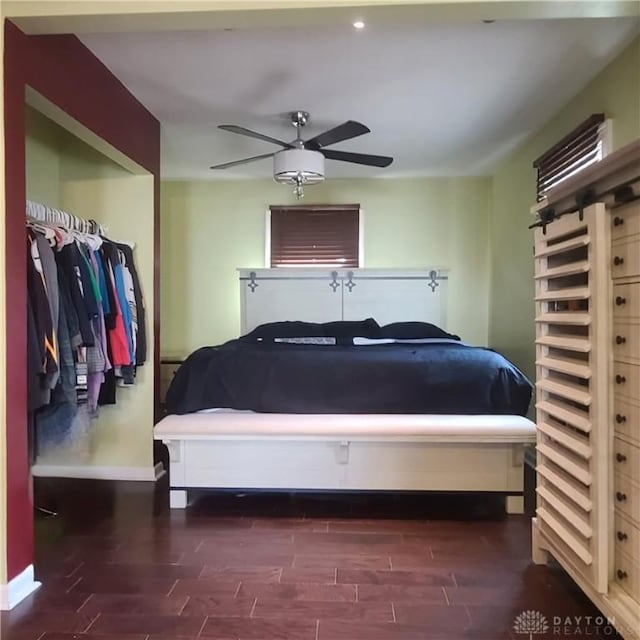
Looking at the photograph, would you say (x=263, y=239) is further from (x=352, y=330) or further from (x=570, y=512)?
(x=570, y=512)

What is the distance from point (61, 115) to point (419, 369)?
7.78 feet

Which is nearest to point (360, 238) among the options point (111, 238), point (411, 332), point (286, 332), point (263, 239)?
point (263, 239)

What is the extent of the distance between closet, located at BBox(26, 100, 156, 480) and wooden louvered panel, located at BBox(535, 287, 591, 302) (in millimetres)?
2550

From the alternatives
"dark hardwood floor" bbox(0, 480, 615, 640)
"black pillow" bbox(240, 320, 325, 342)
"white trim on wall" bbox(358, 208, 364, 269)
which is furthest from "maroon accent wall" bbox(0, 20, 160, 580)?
"white trim on wall" bbox(358, 208, 364, 269)

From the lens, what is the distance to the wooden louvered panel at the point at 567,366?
196 centimetres

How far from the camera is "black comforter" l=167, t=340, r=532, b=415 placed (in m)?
3.37

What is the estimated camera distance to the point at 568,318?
2088 mm

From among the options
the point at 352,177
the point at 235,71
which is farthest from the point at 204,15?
the point at 352,177

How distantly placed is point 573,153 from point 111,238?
10.0 ft

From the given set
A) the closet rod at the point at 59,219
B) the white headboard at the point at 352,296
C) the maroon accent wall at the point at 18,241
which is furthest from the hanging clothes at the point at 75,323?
the white headboard at the point at 352,296

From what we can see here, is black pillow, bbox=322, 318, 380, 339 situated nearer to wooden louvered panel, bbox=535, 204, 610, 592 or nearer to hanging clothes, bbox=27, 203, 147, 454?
hanging clothes, bbox=27, 203, 147, 454

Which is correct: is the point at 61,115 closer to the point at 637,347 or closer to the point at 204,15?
the point at 204,15

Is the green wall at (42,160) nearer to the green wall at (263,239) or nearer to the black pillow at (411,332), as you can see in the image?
the green wall at (263,239)

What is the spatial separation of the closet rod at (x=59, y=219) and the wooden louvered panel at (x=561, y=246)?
247cm
